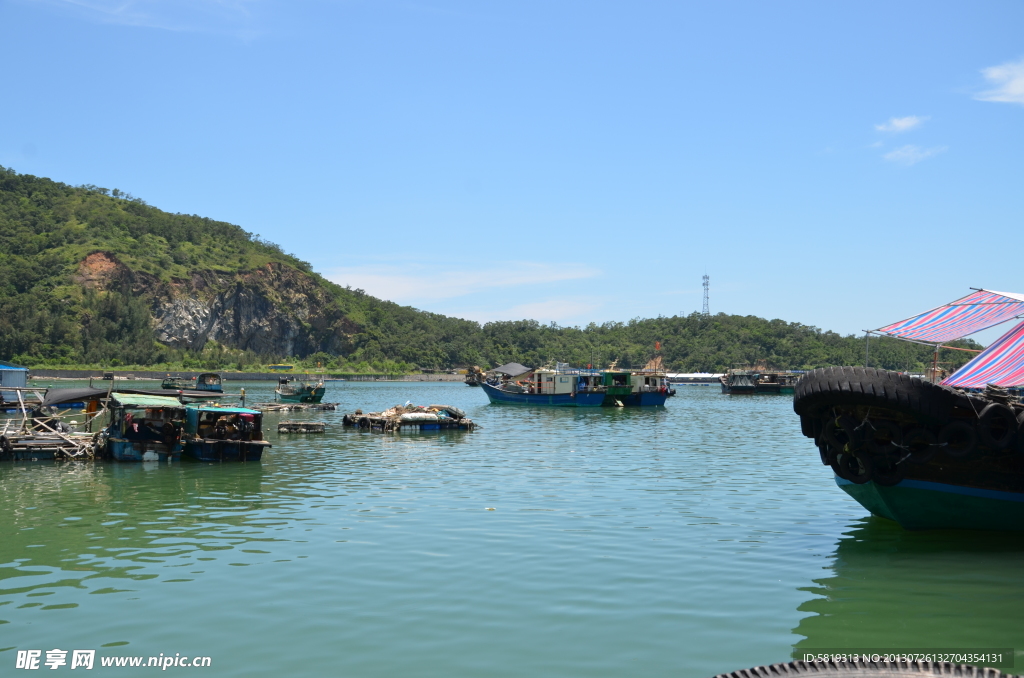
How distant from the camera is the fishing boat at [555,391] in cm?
7350

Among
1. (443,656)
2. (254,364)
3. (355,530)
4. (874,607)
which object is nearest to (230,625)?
(443,656)

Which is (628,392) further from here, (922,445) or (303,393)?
(922,445)

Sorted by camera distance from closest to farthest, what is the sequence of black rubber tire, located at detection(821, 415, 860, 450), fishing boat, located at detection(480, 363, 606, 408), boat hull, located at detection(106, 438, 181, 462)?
black rubber tire, located at detection(821, 415, 860, 450) → boat hull, located at detection(106, 438, 181, 462) → fishing boat, located at detection(480, 363, 606, 408)

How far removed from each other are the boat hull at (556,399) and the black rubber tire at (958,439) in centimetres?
5904

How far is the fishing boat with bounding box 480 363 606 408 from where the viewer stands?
7350cm

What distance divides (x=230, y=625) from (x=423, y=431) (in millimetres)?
33453

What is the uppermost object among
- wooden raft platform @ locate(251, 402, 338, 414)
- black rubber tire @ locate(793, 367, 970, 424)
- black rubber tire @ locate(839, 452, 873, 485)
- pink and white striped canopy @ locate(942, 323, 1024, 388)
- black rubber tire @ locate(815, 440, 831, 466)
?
pink and white striped canopy @ locate(942, 323, 1024, 388)

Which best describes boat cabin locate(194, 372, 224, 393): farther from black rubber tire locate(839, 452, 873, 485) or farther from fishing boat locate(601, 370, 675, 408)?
black rubber tire locate(839, 452, 873, 485)

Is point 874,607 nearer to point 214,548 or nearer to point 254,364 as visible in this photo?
point 214,548

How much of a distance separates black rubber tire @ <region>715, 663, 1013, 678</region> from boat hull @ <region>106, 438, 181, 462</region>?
27.6 metres

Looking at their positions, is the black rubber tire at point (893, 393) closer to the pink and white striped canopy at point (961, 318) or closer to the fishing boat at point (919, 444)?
the fishing boat at point (919, 444)

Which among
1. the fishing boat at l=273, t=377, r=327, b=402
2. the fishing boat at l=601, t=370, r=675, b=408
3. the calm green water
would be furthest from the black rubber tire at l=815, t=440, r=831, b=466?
the fishing boat at l=273, t=377, r=327, b=402

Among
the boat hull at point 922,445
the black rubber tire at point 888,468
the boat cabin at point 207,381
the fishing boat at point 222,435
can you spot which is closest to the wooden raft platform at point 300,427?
the fishing boat at point 222,435

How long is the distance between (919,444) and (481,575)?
26.6 ft
